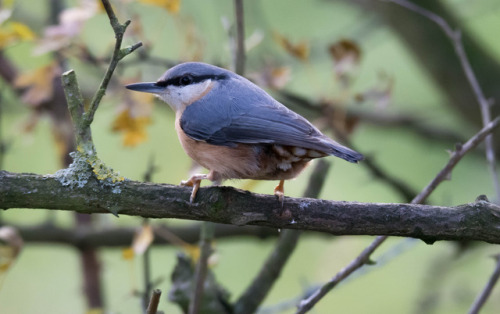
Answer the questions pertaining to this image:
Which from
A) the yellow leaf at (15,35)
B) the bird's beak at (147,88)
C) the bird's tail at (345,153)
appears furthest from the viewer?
the yellow leaf at (15,35)

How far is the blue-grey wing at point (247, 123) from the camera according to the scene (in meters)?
2.35

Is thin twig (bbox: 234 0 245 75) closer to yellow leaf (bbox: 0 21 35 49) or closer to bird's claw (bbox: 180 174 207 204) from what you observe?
bird's claw (bbox: 180 174 207 204)

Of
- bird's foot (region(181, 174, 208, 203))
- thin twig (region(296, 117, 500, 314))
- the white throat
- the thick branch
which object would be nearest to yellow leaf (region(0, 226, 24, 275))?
the thick branch

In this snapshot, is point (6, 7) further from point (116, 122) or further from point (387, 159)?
point (387, 159)

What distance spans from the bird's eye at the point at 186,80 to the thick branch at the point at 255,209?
2.96 ft

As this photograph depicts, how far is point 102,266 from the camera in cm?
391

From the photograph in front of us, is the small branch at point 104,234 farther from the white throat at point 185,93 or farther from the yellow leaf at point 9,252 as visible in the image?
the yellow leaf at point 9,252

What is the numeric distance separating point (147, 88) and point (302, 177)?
1.64 m

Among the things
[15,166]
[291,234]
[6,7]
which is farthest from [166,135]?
[291,234]

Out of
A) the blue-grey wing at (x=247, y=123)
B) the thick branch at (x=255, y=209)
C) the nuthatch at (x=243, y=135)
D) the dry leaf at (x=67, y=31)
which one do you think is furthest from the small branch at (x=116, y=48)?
the dry leaf at (x=67, y=31)

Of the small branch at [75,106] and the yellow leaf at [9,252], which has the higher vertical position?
the small branch at [75,106]

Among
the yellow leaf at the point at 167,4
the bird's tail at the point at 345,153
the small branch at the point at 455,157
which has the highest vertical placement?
the yellow leaf at the point at 167,4

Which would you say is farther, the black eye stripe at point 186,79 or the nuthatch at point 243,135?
the black eye stripe at point 186,79

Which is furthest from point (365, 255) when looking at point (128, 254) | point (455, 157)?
point (128, 254)
